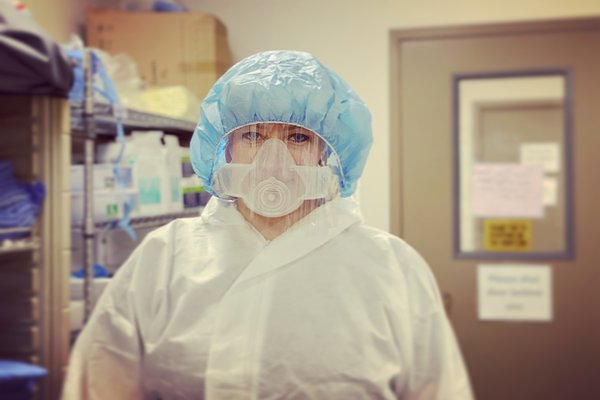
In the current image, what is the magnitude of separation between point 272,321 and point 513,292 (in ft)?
0.77

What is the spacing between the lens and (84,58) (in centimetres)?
119

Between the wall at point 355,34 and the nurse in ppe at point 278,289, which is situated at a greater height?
the wall at point 355,34

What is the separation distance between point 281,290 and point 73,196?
27.3 inches

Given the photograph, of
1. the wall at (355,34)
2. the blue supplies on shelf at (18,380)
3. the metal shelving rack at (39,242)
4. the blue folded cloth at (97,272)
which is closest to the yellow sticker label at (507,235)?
the wall at (355,34)

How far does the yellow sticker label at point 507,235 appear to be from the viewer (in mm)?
→ 600

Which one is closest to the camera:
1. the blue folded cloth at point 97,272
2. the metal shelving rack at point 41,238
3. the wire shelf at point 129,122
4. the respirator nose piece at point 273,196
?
the respirator nose piece at point 273,196

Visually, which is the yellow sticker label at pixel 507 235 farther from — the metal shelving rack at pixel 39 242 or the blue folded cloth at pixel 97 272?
the metal shelving rack at pixel 39 242

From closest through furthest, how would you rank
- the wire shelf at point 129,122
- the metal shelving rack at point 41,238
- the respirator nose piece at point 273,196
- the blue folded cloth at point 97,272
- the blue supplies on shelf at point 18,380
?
the respirator nose piece at point 273,196 → the wire shelf at point 129,122 → the blue folded cloth at point 97,272 → the blue supplies on shelf at point 18,380 → the metal shelving rack at point 41,238

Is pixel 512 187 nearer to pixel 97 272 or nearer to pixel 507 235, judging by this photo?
pixel 507 235

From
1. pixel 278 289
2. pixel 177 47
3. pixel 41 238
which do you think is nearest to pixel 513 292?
pixel 278 289

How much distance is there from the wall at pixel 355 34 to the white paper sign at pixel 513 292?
4.9 inches

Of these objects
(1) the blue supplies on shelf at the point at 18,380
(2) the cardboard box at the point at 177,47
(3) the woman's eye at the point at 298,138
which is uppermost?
(2) the cardboard box at the point at 177,47

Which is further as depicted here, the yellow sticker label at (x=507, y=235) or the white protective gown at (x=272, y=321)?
the yellow sticker label at (x=507, y=235)

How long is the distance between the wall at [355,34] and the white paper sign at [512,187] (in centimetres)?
10
